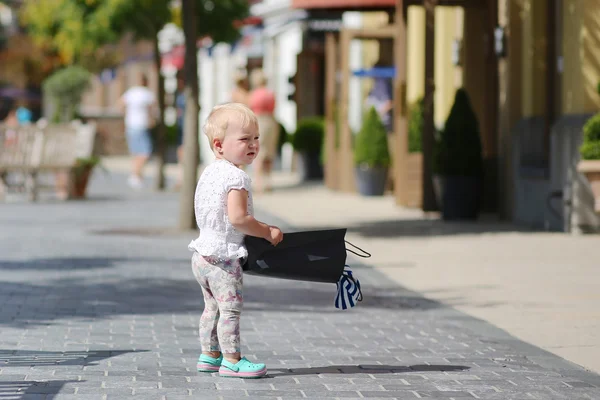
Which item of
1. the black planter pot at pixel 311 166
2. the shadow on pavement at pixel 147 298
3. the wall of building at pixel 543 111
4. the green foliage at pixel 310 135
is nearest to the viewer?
the shadow on pavement at pixel 147 298

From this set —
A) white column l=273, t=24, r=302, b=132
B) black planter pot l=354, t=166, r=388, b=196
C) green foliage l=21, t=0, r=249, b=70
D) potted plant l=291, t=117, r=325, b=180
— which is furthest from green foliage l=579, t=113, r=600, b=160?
white column l=273, t=24, r=302, b=132

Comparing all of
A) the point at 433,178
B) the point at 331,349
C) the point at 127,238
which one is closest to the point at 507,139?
the point at 433,178

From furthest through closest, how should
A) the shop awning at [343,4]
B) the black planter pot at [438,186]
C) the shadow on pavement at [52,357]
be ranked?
the shop awning at [343,4]
the black planter pot at [438,186]
the shadow on pavement at [52,357]

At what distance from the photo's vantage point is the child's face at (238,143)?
253 inches

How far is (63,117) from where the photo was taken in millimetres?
46125

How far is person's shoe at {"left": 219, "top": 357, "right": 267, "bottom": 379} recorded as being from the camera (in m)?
6.45

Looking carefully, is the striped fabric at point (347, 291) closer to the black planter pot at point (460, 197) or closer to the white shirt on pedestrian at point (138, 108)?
the black planter pot at point (460, 197)

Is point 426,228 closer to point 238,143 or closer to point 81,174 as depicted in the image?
point 81,174

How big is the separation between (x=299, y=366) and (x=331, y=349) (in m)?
0.62

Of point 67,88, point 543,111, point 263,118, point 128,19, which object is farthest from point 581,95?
point 67,88

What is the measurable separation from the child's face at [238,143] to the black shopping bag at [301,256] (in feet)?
1.17

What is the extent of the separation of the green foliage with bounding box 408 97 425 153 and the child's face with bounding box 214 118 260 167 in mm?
13183

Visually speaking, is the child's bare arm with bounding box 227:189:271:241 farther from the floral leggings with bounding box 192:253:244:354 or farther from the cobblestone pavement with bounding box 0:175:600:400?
the cobblestone pavement with bounding box 0:175:600:400

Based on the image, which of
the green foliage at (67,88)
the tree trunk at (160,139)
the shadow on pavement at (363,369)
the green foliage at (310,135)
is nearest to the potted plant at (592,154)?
the shadow on pavement at (363,369)
